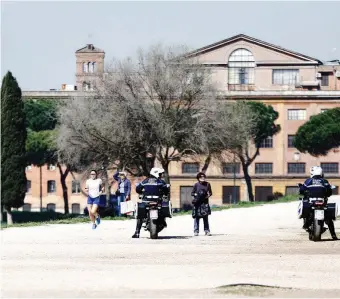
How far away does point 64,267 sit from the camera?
1814cm

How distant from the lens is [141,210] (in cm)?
2578

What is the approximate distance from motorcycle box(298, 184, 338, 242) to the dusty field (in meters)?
0.37

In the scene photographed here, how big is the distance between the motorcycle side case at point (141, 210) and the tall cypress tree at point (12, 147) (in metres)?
46.8

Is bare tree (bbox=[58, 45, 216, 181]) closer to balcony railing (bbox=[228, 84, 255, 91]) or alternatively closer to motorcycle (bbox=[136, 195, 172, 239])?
motorcycle (bbox=[136, 195, 172, 239])

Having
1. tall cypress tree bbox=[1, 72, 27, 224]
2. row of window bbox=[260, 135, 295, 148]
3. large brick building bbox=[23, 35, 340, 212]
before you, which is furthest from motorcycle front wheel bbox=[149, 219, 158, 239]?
row of window bbox=[260, 135, 295, 148]

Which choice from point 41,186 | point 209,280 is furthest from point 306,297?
point 41,186

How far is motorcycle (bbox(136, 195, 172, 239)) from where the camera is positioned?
25.5 m

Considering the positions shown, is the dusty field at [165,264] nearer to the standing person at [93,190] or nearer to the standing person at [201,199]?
the standing person at [201,199]

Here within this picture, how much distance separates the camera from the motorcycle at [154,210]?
1003 inches

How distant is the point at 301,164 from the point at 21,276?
292 ft

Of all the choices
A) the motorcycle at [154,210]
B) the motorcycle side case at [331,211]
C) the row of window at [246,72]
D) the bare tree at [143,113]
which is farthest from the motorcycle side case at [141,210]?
the row of window at [246,72]

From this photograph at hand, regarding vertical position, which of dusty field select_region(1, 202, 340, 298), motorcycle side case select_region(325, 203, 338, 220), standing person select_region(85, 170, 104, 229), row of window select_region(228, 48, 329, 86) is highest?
row of window select_region(228, 48, 329, 86)

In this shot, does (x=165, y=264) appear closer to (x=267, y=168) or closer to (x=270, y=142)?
(x=270, y=142)

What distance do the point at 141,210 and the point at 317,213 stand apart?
151 inches
